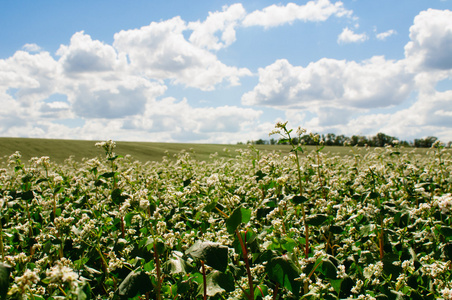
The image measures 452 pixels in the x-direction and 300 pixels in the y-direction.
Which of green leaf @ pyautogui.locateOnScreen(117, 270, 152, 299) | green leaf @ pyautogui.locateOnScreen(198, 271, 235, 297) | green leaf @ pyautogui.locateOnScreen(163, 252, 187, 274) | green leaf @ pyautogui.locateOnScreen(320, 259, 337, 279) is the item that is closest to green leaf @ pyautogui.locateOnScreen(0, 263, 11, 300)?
A: green leaf @ pyautogui.locateOnScreen(117, 270, 152, 299)

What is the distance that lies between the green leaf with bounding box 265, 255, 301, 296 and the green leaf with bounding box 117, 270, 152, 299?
100cm

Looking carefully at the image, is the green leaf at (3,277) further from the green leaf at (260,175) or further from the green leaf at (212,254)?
the green leaf at (260,175)

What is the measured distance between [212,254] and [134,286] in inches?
29.4

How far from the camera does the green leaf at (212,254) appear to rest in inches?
87.4

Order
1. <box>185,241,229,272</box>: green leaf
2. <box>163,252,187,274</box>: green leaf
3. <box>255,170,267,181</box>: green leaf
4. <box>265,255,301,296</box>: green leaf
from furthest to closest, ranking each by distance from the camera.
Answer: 1. <box>255,170,267,181</box>: green leaf
2. <box>163,252,187,274</box>: green leaf
3. <box>265,255,301,296</box>: green leaf
4. <box>185,241,229,272</box>: green leaf

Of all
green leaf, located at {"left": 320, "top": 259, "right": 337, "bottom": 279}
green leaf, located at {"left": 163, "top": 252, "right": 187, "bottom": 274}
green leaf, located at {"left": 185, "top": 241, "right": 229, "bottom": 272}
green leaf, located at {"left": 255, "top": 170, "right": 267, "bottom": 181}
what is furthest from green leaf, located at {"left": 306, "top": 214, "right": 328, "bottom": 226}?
→ green leaf, located at {"left": 255, "top": 170, "right": 267, "bottom": 181}

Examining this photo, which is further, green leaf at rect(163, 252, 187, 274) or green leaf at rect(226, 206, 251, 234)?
green leaf at rect(163, 252, 187, 274)

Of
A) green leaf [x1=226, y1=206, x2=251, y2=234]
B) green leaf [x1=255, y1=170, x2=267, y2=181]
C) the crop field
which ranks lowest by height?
the crop field

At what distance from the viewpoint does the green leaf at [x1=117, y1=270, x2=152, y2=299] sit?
2404 millimetres

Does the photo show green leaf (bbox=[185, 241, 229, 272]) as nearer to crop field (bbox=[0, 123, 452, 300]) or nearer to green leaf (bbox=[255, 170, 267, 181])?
crop field (bbox=[0, 123, 452, 300])

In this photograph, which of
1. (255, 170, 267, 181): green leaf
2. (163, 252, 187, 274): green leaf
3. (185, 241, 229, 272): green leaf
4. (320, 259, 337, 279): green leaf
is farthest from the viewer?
(255, 170, 267, 181): green leaf

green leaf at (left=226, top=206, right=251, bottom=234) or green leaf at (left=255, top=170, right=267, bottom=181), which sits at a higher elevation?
green leaf at (left=255, top=170, right=267, bottom=181)

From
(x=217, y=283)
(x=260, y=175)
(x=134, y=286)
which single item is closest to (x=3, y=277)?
(x=134, y=286)

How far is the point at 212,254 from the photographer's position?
2250 mm
